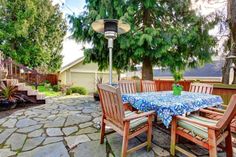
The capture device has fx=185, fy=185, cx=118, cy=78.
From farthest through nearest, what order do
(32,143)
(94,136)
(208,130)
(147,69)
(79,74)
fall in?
1. (79,74)
2. (147,69)
3. (94,136)
4. (32,143)
5. (208,130)

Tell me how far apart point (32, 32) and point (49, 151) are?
590 inches

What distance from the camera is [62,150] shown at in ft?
9.70

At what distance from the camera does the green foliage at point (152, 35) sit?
6.23m

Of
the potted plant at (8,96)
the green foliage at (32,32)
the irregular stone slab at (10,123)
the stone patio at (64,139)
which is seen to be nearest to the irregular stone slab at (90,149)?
the stone patio at (64,139)

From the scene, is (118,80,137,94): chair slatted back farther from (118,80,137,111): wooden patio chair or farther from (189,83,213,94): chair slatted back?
(189,83,213,94): chair slatted back

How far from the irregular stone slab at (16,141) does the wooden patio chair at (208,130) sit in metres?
2.55

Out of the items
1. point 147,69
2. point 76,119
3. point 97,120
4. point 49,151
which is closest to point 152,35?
point 147,69

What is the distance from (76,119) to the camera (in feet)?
15.5

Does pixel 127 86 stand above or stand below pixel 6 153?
above

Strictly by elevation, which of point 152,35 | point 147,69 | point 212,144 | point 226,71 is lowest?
point 212,144

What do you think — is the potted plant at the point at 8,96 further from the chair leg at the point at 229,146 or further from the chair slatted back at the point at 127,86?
the chair leg at the point at 229,146

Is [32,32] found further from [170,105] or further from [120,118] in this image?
[170,105]

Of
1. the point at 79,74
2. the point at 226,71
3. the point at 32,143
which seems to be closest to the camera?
the point at 32,143

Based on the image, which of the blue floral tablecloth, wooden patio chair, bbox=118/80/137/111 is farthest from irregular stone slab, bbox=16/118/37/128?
the blue floral tablecloth
